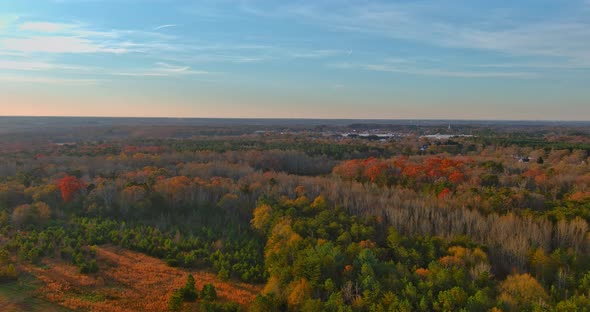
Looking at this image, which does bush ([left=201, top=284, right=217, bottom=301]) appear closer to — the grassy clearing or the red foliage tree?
the grassy clearing

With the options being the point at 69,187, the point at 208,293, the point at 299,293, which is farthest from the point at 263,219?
the point at 69,187

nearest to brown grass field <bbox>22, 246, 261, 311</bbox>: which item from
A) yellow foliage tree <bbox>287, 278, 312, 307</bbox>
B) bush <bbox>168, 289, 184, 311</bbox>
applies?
bush <bbox>168, 289, 184, 311</bbox>

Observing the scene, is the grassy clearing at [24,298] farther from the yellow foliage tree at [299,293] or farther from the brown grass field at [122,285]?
the yellow foliage tree at [299,293]

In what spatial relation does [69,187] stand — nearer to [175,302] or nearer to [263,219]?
[263,219]

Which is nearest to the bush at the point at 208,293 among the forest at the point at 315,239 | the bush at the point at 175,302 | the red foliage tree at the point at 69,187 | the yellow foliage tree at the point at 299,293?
the forest at the point at 315,239

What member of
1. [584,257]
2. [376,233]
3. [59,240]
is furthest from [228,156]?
[584,257]

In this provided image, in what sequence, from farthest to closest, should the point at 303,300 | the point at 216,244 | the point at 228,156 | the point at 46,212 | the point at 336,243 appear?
1. the point at 228,156
2. the point at 46,212
3. the point at 216,244
4. the point at 336,243
5. the point at 303,300

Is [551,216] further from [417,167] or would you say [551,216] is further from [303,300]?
[417,167]

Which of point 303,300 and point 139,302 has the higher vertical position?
point 303,300
